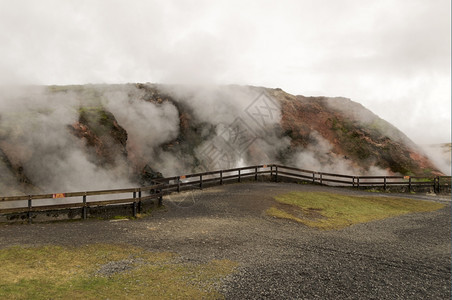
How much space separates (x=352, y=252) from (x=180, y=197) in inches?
365

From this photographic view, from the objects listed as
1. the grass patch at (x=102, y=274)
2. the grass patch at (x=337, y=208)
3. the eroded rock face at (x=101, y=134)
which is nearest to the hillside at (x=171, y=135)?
the eroded rock face at (x=101, y=134)

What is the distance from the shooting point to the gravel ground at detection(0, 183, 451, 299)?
6.04 m

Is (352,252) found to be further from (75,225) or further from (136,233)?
(75,225)

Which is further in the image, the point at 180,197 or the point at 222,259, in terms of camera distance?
the point at 180,197

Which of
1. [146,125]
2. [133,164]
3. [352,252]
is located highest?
[146,125]

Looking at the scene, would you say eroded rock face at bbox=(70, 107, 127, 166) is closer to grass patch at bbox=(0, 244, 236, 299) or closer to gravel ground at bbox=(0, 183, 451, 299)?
gravel ground at bbox=(0, 183, 451, 299)

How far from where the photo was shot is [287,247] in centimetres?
838

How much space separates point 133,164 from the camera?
2003 centimetres

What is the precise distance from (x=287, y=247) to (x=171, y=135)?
56.5 ft

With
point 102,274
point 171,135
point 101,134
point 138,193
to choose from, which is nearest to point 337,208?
point 138,193

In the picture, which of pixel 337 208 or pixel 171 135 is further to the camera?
pixel 171 135

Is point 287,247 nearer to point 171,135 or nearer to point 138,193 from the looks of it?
point 138,193

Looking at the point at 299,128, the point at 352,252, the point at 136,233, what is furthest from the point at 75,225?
the point at 299,128

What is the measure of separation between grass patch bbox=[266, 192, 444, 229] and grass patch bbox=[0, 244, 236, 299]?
20.5 ft
